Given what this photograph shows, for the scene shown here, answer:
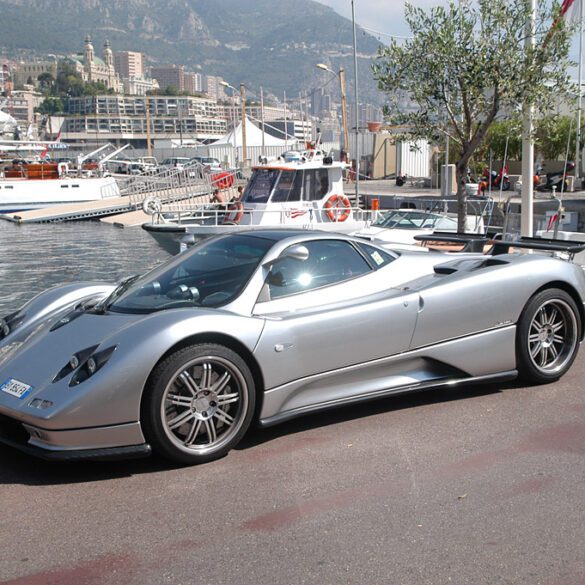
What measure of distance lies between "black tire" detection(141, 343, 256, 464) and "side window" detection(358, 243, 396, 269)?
1.59m

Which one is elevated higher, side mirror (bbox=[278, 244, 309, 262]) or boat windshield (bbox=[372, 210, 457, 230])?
side mirror (bbox=[278, 244, 309, 262])

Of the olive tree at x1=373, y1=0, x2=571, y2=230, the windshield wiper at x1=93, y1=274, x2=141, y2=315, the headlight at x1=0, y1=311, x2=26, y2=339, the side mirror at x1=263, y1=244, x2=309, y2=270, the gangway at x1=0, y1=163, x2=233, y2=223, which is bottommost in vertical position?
the gangway at x1=0, y1=163, x2=233, y2=223

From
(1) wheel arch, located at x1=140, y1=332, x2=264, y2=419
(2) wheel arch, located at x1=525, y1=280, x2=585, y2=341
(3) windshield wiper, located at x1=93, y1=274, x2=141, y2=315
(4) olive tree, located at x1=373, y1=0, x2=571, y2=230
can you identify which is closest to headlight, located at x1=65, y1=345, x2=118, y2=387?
(1) wheel arch, located at x1=140, y1=332, x2=264, y2=419

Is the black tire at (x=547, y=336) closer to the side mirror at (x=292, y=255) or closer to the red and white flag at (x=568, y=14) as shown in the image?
the side mirror at (x=292, y=255)

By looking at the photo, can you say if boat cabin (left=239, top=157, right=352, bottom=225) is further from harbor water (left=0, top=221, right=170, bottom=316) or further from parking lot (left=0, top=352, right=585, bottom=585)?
parking lot (left=0, top=352, right=585, bottom=585)

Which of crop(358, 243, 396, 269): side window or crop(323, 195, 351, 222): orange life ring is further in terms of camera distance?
crop(323, 195, 351, 222): orange life ring

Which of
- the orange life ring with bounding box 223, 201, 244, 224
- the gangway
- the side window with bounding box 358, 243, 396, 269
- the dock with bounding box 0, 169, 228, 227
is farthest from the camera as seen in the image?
the gangway

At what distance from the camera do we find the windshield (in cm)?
541

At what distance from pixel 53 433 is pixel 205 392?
2.89 feet

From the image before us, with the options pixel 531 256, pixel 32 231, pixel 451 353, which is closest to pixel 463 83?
pixel 531 256

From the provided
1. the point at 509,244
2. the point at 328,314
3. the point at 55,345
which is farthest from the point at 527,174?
the point at 55,345

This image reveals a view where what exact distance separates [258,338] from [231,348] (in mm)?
192

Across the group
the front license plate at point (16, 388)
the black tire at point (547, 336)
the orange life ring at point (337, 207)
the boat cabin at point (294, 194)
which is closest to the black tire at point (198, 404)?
the front license plate at point (16, 388)

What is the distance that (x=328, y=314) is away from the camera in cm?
541
